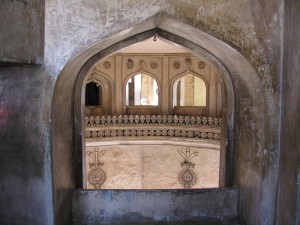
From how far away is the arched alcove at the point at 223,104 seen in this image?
3732mm

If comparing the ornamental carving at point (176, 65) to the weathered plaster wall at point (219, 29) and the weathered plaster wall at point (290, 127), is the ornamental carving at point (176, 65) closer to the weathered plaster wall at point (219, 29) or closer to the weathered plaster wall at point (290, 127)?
the weathered plaster wall at point (219, 29)

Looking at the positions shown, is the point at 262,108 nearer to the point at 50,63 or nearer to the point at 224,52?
the point at 224,52

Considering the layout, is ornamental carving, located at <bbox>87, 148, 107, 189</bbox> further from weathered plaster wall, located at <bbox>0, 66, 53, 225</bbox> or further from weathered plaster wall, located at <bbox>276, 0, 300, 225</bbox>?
weathered plaster wall, located at <bbox>276, 0, 300, 225</bbox>

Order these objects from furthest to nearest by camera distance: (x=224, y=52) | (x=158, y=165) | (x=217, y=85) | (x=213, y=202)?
(x=158, y=165) < (x=217, y=85) < (x=213, y=202) < (x=224, y=52)

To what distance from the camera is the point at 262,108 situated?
3.62 meters

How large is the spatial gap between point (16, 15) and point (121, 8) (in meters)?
1.02

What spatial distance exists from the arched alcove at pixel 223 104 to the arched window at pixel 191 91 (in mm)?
12294

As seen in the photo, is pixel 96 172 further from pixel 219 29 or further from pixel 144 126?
pixel 219 29

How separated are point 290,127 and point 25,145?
2.61m

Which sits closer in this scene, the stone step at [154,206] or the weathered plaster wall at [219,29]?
the weathered plaster wall at [219,29]

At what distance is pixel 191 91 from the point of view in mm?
17266

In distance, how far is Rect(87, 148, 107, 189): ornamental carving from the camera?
11.1m

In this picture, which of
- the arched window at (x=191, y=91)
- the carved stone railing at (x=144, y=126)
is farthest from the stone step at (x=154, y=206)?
the arched window at (x=191, y=91)

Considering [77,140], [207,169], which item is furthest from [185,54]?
[77,140]
